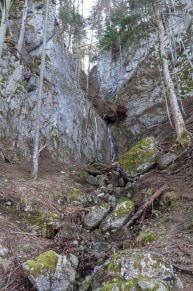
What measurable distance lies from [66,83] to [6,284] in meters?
12.4

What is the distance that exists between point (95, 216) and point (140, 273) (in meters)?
3.42

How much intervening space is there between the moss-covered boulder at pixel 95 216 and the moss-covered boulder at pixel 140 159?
2449mm

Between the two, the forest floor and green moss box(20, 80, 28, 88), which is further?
green moss box(20, 80, 28, 88)

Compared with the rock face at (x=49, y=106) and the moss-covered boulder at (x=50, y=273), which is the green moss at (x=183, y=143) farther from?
the moss-covered boulder at (x=50, y=273)

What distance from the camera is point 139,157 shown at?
369 inches

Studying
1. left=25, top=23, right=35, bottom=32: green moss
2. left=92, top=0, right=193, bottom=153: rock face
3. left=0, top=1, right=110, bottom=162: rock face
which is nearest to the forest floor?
left=0, top=1, right=110, bottom=162: rock face

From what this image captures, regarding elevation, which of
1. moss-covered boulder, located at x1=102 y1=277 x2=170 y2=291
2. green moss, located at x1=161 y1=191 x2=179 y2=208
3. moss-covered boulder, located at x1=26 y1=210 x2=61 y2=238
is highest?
moss-covered boulder, located at x1=26 y1=210 x2=61 y2=238

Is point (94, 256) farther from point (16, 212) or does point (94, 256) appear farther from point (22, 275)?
point (16, 212)

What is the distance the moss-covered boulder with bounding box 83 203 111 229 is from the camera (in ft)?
22.4

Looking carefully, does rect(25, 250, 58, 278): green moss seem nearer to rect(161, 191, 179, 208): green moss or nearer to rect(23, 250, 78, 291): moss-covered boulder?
rect(23, 250, 78, 291): moss-covered boulder

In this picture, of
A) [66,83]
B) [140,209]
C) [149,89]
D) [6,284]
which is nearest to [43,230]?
[6,284]

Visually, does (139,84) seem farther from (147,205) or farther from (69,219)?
(69,219)

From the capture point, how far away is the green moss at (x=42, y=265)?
164 inches

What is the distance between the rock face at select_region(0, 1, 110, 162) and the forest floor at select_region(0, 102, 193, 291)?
81.1 inches
